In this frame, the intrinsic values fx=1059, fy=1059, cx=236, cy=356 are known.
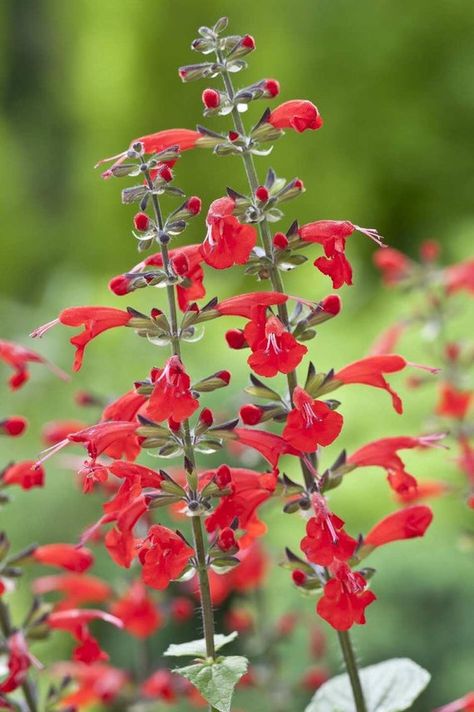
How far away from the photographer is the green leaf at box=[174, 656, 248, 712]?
36.2 inches

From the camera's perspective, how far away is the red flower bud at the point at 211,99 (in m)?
1.05

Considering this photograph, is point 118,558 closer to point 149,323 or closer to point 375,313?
point 149,323

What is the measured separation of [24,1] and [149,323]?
10.0m

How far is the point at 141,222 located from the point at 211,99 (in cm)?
16

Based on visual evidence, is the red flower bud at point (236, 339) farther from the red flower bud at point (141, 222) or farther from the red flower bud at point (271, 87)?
the red flower bud at point (271, 87)

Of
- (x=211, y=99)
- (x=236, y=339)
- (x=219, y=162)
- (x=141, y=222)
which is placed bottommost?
(x=236, y=339)

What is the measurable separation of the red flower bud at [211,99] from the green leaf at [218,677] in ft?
1.77

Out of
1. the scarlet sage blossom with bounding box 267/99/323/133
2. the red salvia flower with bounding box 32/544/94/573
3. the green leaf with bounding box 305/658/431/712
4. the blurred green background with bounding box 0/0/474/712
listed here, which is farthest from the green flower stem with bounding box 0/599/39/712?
the blurred green background with bounding box 0/0/474/712

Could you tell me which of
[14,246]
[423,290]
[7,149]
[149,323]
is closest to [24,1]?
[7,149]

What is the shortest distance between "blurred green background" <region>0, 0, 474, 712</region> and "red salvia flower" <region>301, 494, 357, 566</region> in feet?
5.89

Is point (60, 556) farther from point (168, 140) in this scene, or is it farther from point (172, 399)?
point (168, 140)

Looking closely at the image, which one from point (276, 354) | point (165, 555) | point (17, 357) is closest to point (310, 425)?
point (276, 354)

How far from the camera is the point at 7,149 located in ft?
29.9

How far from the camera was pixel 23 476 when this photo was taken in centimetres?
123
